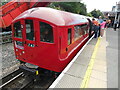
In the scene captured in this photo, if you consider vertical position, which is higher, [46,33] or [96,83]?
[46,33]

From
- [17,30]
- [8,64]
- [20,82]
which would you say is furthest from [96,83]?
[8,64]

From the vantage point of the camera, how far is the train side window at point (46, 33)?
136 inches

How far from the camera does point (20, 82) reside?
14.2ft

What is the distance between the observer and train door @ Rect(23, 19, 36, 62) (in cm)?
371

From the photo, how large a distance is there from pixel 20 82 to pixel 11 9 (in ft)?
23.2

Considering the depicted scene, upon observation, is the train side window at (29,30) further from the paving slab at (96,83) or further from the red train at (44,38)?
the paving slab at (96,83)

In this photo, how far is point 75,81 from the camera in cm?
305

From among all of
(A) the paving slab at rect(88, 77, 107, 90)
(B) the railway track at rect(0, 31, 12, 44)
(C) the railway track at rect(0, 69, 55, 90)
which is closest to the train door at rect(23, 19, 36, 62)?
(C) the railway track at rect(0, 69, 55, 90)

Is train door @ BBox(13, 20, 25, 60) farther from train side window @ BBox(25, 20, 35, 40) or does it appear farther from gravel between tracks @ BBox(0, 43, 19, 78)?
gravel between tracks @ BBox(0, 43, 19, 78)

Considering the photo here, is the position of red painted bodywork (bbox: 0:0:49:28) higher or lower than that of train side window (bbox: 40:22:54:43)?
higher

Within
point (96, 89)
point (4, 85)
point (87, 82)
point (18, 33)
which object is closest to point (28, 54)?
point (18, 33)

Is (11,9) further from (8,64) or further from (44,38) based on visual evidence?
(44,38)

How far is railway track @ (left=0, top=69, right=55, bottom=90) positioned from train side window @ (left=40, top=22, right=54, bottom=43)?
6.38 feet

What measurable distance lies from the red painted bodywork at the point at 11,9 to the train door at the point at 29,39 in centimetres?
594
